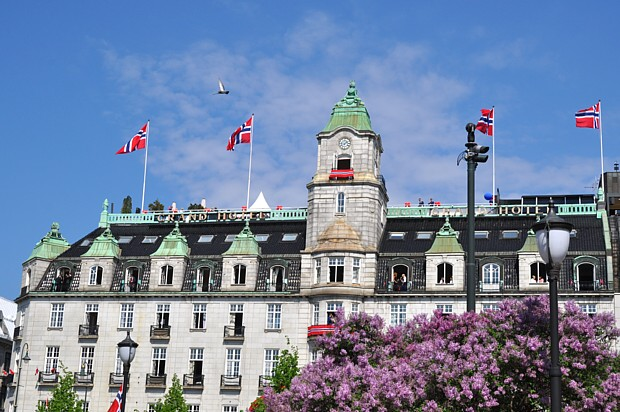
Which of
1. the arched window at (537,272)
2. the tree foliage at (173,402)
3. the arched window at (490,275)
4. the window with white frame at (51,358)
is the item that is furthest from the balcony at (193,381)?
→ the arched window at (537,272)

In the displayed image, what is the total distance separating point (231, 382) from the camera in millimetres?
82125

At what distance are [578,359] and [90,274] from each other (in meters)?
60.5

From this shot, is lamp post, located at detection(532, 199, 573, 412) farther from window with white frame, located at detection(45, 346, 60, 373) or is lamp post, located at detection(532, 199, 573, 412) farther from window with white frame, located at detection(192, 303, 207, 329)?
window with white frame, located at detection(45, 346, 60, 373)

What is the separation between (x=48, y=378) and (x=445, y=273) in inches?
1361

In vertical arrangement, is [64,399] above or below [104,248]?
below

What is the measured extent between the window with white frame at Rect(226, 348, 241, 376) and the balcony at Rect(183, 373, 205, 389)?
2253 millimetres

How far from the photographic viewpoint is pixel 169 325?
85.0 metres

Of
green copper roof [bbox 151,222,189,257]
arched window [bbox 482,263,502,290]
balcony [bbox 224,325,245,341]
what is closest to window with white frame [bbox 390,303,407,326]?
arched window [bbox 482,263,502,290]

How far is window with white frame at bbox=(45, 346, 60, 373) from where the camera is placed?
8644 cm

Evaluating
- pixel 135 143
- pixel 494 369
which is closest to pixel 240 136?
pixel 135 143

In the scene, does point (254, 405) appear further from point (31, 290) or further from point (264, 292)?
point (31, 290)

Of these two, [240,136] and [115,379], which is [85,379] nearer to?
[115,379]

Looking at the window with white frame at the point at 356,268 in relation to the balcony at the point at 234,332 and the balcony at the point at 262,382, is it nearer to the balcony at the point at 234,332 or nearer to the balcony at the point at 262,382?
the balcony at the point at 234,332

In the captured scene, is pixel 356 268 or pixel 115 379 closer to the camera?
pixel 356 268
